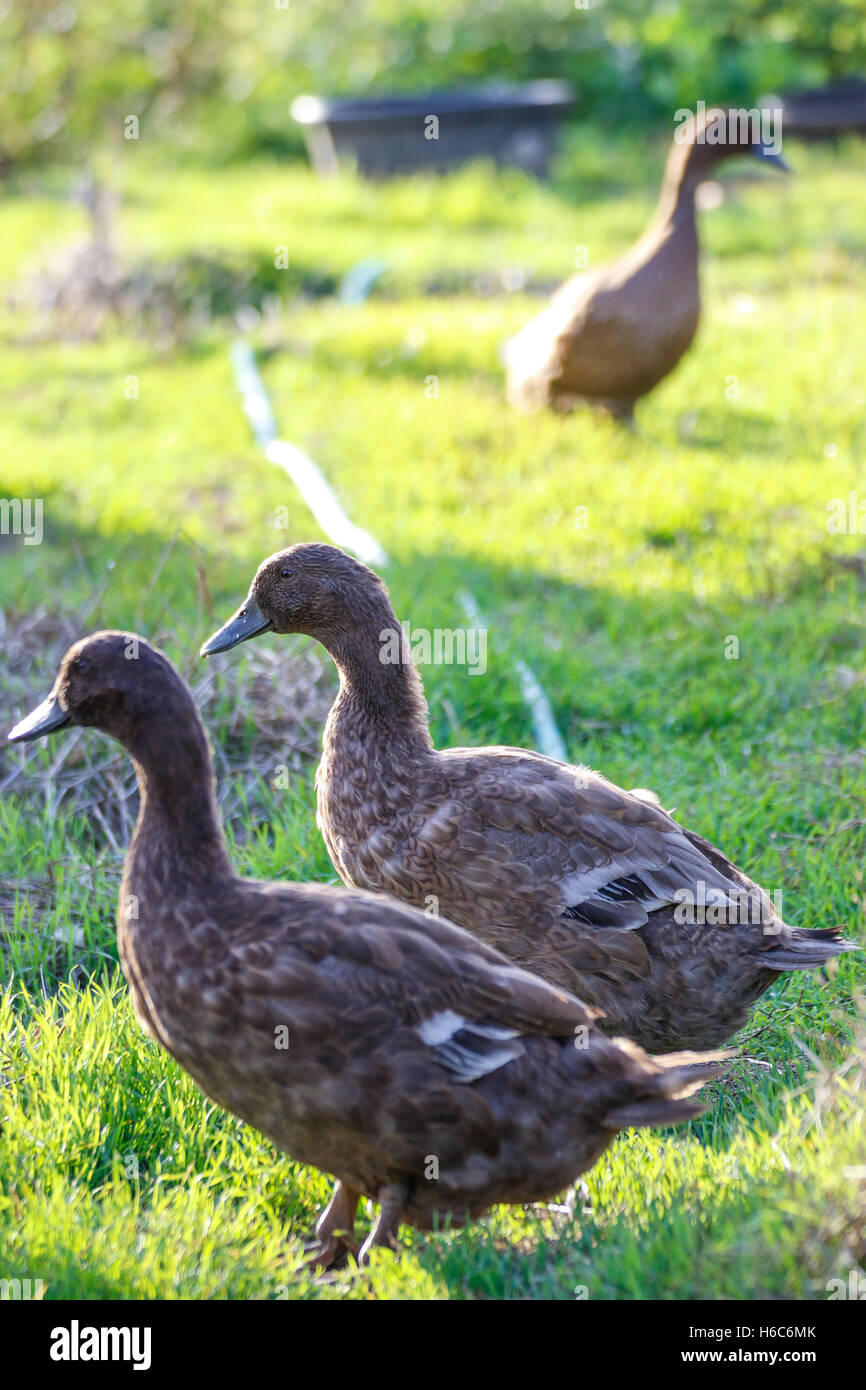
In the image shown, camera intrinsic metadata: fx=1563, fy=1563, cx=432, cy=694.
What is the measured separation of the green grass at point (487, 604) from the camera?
2957 mm

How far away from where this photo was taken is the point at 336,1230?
10.3ft

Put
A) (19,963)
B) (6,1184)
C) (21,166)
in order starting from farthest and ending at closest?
(21,166) < (19,963) < (6,1184)

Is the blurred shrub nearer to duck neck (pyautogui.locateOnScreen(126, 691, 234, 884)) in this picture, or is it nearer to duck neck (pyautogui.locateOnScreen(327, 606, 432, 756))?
duck neck (pyautogui.locateOnScreen(327, 606, 432, 756))

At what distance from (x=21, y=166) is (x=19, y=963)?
40.7 feet

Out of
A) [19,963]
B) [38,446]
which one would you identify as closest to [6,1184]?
[19,963]

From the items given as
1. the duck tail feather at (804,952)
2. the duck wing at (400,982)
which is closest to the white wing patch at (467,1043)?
the duck wing at (400,982)

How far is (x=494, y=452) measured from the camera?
25.2 ft

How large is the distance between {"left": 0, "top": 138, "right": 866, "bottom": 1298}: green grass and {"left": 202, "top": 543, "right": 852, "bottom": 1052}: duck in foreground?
22cm

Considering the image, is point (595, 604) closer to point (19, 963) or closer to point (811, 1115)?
point (19, 963)

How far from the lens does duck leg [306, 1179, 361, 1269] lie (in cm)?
310

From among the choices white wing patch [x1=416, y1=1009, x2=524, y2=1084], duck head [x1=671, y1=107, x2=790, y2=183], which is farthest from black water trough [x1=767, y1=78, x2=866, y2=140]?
white wing patch [x1=416, y1=1009, x2=524, y2=1084]

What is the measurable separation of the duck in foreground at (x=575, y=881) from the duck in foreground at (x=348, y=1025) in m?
0.56

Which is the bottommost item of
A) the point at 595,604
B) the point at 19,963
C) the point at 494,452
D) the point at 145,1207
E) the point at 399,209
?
the point at 145,1207

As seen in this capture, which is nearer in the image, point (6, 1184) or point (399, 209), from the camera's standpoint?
point (6, 1184)
